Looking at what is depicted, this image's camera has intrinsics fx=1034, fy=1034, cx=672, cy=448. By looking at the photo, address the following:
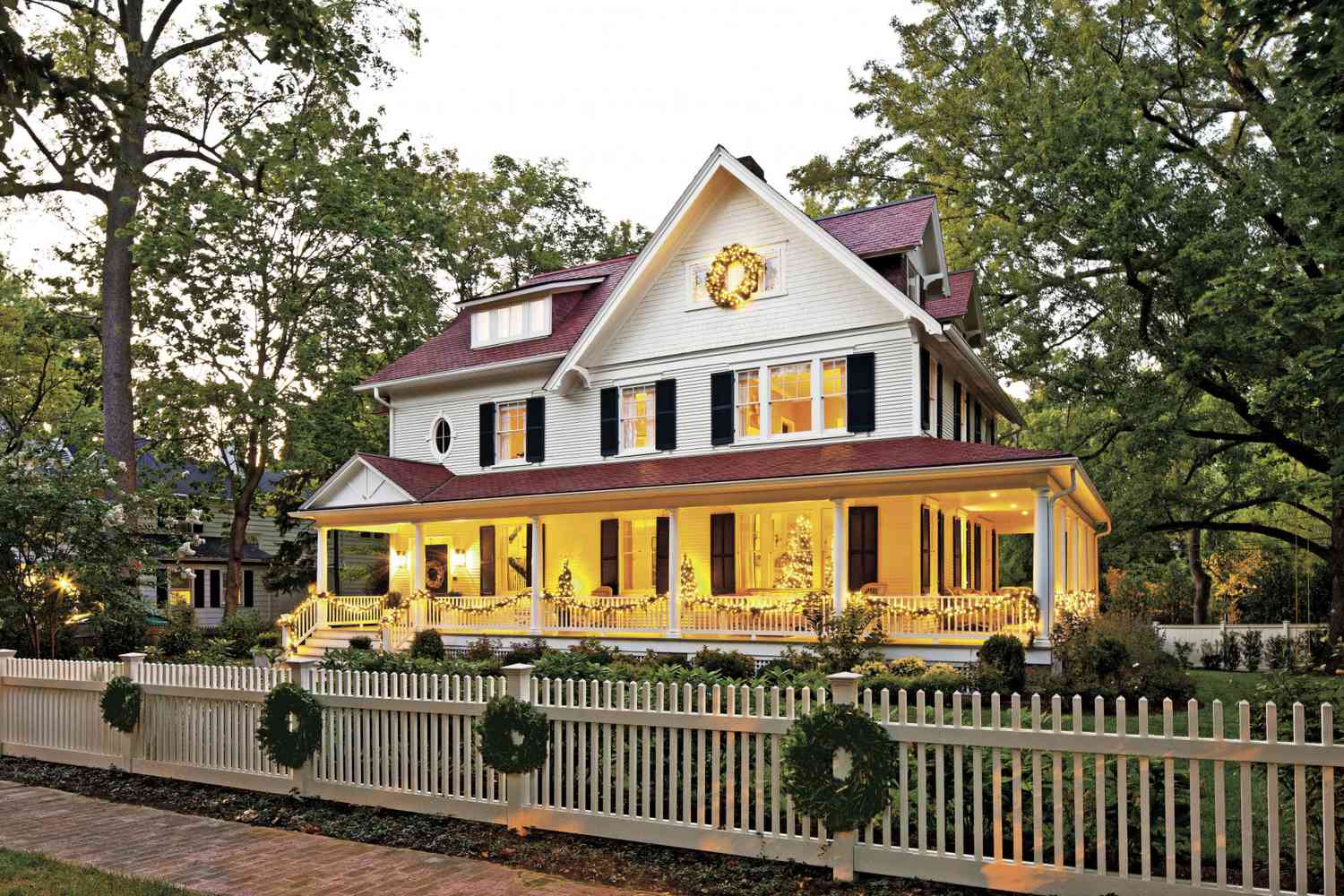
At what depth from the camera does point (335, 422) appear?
2864cm

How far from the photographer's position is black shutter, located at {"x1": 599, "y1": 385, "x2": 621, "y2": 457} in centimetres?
2327

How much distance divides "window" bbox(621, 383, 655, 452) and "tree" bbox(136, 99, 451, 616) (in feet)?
28.9

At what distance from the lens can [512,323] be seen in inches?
1040

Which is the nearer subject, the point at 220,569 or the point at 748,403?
the point at 748,403

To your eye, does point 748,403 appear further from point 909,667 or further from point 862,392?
point 909,667

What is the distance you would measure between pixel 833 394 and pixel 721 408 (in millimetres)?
2413

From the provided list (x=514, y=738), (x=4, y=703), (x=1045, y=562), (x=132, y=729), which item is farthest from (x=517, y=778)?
(x=1045, y=562)

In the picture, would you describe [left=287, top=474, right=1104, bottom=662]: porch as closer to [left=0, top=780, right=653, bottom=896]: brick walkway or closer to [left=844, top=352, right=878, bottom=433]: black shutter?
[left=844, top=352, right=878, bottom=433]: black shutter

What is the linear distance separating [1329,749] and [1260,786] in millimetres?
3720

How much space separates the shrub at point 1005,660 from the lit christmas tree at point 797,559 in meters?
4.94

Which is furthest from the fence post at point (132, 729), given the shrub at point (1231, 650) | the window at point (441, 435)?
the shrub at point (1231, 650)

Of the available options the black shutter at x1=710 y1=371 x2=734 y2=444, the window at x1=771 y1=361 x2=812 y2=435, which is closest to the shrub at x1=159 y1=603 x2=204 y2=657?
the black shutter at x1=710 y1=371 x2=734 y2=444

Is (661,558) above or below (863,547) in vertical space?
below

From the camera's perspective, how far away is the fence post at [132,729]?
1079cm
